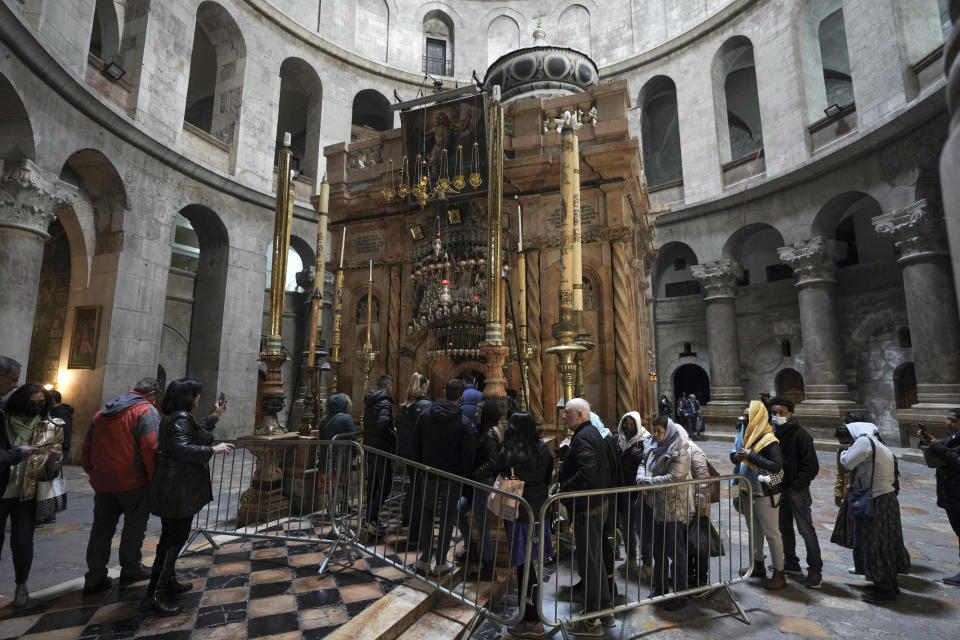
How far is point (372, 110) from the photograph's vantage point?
70.9 ft

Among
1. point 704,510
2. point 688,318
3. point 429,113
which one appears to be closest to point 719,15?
point 688,318

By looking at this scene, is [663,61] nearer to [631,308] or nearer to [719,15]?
[719,15]

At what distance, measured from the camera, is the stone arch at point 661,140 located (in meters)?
21.6

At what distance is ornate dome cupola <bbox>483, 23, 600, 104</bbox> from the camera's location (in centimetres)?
1137

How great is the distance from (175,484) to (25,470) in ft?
3.40

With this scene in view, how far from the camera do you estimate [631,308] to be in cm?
840

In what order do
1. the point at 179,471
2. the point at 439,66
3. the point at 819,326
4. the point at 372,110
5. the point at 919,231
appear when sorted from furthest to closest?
the point at 439,66, the point at 372,110, the point at 819,326, the point at 919,231, the point at 179,471

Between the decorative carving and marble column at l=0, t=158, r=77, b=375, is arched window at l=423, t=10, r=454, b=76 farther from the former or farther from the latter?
the decorative carving

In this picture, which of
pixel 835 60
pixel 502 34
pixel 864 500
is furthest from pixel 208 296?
pixel 835 60

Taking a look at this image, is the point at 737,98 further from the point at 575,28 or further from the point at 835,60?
the point at 575,28

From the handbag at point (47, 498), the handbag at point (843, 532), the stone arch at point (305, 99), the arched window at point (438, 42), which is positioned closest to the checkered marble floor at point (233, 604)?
the handbag at point (47, 498)

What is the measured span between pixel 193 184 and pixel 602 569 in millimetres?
14912

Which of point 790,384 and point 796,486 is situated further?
point 790,384

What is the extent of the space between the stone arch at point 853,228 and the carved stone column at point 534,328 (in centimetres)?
1082
